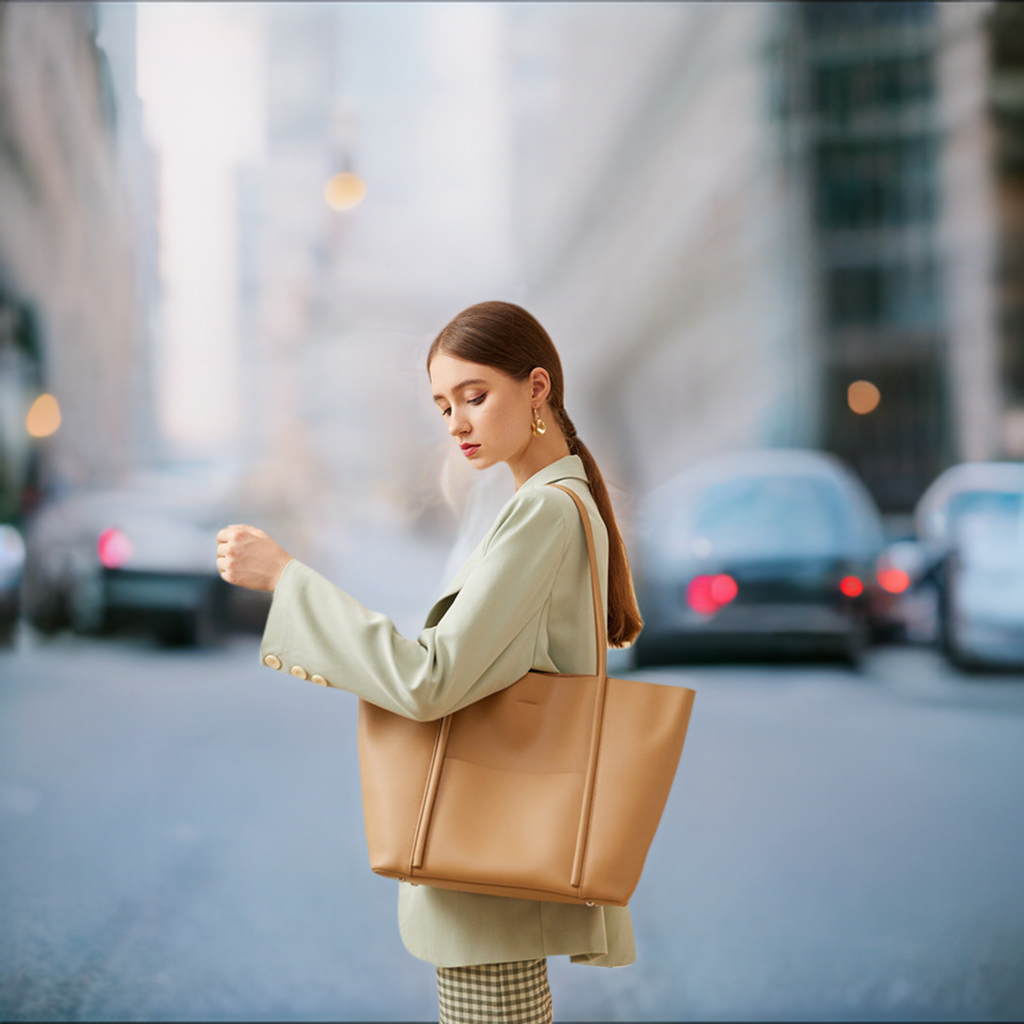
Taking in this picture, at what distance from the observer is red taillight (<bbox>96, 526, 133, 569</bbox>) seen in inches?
107

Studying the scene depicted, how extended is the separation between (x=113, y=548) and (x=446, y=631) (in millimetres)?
2047

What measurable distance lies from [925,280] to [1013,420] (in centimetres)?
47

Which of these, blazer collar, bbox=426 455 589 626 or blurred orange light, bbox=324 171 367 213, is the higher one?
blurred orange light, bbox=324 171 367 213

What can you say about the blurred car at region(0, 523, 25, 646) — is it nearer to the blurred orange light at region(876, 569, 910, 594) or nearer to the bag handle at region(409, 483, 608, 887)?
the bag handle at region(409, 483, 608, 887)

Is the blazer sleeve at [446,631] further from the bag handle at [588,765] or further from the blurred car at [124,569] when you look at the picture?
the blurred car at [124,569]

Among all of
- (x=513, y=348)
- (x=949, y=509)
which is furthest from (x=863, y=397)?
(x=513, y=348)

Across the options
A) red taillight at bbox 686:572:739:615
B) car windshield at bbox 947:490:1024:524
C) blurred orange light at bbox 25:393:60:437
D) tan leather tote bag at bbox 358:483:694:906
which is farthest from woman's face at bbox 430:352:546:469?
car windshield at bbox 947:490:1024:524

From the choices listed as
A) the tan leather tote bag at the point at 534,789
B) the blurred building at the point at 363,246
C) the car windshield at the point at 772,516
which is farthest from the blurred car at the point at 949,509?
the tan leather tote bag at the point at 534,789

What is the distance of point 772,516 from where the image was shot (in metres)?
2.85

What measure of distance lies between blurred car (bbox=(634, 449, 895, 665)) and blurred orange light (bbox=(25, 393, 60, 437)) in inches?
64.4

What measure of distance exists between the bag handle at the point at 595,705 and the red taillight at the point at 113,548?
79.8 inches

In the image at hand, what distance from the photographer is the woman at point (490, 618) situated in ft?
3.18

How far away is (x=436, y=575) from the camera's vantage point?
2.73 metres

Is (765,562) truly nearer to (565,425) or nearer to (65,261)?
(565,425)
